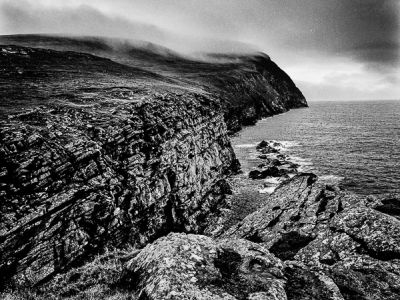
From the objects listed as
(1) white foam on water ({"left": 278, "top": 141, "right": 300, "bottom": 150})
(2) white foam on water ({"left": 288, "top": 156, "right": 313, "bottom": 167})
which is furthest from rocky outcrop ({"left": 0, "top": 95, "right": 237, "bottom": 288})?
(1) white foam on water ({"left": 278, "top": 141, "right": 300, "bottom": 150})

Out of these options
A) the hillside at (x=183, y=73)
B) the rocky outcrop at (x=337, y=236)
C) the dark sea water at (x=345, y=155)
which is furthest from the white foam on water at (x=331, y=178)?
the hillside at (x=183, y=73)

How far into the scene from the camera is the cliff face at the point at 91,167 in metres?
18.7

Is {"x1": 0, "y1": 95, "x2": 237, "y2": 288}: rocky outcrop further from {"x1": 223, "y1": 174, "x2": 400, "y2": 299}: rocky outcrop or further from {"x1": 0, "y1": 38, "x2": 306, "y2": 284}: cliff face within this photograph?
{"x1": 223, "y1": 174, "x2": 400, "y2": 299}: rocky outcrop

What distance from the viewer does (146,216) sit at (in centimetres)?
2892

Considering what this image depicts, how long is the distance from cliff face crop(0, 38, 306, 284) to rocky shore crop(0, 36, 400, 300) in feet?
0.37

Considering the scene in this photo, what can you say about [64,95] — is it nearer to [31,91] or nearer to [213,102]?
[31,91]

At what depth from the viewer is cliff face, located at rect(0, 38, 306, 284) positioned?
61.3 ft

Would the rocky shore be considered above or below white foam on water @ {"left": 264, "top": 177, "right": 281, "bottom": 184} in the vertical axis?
above

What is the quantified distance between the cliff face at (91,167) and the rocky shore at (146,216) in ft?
0.37

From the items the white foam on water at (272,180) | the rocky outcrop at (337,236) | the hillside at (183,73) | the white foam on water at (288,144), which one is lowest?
the white foam on water at (272,180)

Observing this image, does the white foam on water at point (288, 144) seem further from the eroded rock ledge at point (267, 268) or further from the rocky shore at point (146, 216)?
the eroded rock ledge at point (267, 268)

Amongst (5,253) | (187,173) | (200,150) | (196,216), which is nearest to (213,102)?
A: (200,150)

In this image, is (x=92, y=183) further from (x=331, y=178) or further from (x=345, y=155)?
(x=345, y=155)

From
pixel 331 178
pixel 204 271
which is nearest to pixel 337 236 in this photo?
pixel 204 271
